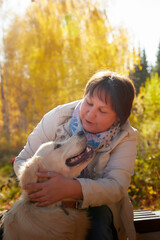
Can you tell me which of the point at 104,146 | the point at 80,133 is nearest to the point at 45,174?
the point at 80,133

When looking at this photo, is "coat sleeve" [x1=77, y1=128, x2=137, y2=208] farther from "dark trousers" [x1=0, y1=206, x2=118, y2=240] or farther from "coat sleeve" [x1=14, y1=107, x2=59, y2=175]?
"coat sleeve" [x1=14, y1=107, x2=59, y2=175]

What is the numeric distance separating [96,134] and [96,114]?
0.69ft

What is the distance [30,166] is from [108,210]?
2.34 ft

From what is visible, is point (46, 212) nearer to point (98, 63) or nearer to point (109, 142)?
point (109, 142)

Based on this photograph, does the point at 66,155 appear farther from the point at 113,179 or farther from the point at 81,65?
the point at 81,65

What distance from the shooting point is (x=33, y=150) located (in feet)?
7.18

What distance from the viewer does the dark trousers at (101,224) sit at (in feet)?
5.74

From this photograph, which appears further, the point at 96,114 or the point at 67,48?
the point at 67,48

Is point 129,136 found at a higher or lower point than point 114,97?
lower

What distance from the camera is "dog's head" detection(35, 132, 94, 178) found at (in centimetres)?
187

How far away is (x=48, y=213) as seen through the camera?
1.75m

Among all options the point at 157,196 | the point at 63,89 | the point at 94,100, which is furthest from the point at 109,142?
the point at 63,89

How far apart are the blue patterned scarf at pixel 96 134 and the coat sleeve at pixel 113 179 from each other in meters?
0.10

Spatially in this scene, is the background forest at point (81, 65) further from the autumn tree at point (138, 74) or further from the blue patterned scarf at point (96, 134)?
the blue patterned scarf at point (96, 134)
